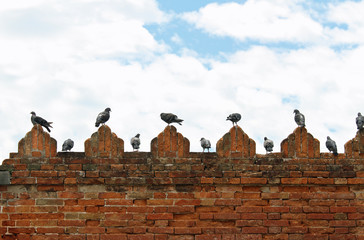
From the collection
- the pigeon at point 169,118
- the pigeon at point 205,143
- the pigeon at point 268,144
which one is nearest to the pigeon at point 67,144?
the pigeon at point 169,118

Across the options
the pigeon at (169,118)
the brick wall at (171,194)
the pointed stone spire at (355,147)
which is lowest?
the brick wall at (171,194)

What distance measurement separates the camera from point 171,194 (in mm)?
7414

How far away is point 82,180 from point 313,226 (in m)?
3.46

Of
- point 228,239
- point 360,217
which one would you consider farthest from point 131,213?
point 360,217

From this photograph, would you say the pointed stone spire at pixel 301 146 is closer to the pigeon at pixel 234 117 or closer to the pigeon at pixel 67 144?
the pigeon at pixel 234 117

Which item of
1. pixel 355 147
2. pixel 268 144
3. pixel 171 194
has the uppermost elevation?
pixel 268 144

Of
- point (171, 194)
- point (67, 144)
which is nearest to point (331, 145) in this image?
point (171, 194)

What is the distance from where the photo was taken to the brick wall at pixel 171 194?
24.0 ft

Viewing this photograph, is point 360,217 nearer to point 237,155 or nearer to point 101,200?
point 237,155

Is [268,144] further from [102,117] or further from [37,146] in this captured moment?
[37,146]

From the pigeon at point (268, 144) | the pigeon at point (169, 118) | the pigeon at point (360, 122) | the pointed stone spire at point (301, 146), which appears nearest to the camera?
the pointed stone spire at point (301, 146)

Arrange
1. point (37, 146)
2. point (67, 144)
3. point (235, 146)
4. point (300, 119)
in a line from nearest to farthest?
point (37, 146), point (235, 146), point (300, 119), point (67, 144)

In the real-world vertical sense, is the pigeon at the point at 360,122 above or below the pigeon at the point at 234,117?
below

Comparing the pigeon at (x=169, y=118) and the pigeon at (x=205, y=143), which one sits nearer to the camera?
the pigeon at (x=169, y=118)
